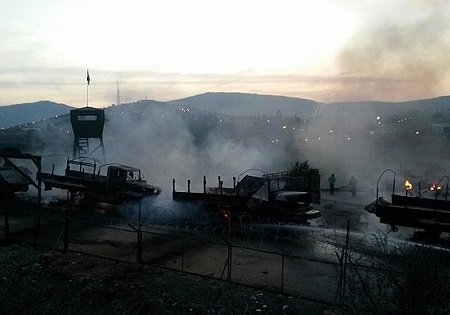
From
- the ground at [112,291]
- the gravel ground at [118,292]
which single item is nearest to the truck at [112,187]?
the ground at [112,291]

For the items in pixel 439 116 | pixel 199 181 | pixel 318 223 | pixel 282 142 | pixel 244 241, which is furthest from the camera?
pixel 439 116

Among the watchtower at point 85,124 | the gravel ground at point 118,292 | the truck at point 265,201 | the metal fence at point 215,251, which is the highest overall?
the watchtower at point 85,124

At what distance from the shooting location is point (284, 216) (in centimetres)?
1773

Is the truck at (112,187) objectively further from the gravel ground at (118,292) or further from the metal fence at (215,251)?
the gravel ground at (118,292)

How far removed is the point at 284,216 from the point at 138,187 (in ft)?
24.2

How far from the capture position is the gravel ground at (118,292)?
29.7ft

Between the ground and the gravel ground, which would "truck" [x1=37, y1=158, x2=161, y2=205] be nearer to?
the ground

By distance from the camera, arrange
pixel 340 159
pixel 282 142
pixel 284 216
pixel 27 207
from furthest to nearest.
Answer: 1. pixel 282 142
2. pixel 340 159
3. pixel 27 207
4. pixel 284 216

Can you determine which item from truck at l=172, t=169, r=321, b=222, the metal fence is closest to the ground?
the metal fence

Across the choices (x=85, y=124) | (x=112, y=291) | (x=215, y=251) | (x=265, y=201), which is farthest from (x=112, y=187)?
(x=85, y=124)

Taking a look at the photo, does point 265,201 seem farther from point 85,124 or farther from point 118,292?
point 85,124

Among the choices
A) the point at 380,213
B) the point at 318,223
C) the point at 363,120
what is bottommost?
the point at 318,223

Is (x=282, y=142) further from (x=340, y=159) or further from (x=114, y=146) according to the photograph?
(x=114, y=146)

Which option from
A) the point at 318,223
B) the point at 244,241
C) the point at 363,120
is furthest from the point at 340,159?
the point at 244,241
